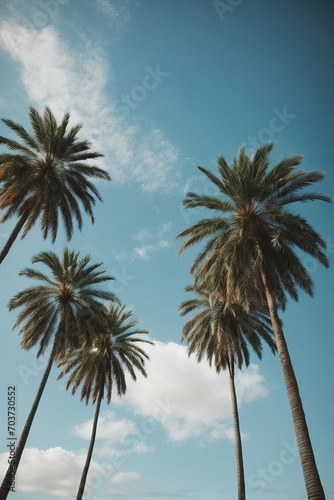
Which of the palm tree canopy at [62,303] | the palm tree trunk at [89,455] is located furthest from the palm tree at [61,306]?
the palm tree trunk at [89,455]

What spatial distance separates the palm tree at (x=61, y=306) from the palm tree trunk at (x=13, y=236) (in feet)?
18.9

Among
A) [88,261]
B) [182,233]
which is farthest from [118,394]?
[182,233]

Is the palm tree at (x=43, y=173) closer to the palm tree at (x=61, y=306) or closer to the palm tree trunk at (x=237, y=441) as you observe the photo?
the palm tree at (x=61, y=306)

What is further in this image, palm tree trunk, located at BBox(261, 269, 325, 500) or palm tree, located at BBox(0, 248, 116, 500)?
palm tree, located at BBox(0, 248, 116, 500)

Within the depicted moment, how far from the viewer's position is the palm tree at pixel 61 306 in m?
21.9

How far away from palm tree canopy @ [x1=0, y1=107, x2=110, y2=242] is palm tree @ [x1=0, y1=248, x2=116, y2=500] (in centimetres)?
498

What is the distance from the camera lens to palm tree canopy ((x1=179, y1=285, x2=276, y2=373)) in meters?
24.2

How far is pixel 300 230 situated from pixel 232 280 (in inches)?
162

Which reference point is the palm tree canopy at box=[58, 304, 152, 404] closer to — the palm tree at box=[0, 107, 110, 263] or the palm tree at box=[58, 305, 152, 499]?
the palm tree at box=[58, 305, 152, 499]

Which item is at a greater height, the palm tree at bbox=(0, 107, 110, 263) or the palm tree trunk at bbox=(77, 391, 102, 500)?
the palm tree at bbox=(0, 107, 110, 263)

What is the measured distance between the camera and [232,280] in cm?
1591

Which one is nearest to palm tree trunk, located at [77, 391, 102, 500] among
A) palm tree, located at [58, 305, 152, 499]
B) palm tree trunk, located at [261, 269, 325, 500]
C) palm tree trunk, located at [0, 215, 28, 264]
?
palm tree, located at [58, 305, 152, 499]

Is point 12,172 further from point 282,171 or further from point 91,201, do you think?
point 282,171

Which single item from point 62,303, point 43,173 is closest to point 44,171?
point 43,173
